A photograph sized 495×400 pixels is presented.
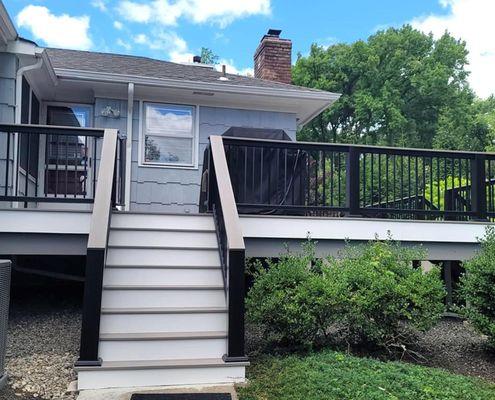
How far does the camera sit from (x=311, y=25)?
1280 inches

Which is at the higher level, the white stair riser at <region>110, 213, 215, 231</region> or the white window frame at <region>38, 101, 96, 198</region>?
the white window frame at <region>38, 101, 96, 198</region>

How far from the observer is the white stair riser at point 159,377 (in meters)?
3.57

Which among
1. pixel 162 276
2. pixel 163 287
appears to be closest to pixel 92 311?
pixel 163 287

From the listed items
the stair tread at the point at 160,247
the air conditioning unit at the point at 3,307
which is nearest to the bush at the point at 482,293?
the stair tread at the point at 160,247

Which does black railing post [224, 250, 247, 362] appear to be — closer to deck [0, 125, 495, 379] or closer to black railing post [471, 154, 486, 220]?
deck [0, 125, 495, 379]

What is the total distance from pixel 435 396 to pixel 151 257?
8.80ft

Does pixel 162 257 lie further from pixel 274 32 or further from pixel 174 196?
pixel 274 32

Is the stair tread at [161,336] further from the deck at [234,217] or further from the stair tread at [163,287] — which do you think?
the stair tread at [163,287]

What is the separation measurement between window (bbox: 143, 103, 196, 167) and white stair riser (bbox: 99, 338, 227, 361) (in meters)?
4.77

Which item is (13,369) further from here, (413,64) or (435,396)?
(413,64)

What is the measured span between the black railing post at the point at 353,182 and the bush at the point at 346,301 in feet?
4.51

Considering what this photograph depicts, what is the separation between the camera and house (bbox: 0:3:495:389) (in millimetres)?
3885

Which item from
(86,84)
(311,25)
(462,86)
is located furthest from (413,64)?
(86,84)

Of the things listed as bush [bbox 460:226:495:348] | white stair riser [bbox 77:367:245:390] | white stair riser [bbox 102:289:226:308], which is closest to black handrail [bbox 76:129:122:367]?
white stair riser [bbox 77:367:245:390]
